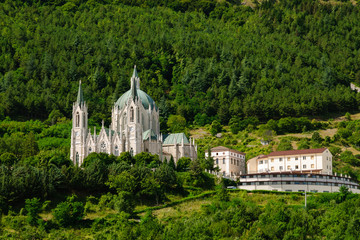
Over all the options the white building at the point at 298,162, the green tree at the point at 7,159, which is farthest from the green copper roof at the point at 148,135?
the green tree at the point at 7,159

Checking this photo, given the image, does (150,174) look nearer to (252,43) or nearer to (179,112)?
(179,112)

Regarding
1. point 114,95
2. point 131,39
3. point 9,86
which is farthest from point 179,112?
point 131,39

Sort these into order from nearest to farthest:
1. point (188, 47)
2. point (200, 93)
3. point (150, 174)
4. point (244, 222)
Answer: point (244, 222), point (150, 174), point (200, 93), point (188, 47)

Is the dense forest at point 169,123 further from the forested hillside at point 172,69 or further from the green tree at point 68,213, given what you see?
the forested hillside at point 172,69

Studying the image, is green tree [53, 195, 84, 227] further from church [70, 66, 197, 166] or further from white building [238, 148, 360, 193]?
white building [238, 148, 360, 193]

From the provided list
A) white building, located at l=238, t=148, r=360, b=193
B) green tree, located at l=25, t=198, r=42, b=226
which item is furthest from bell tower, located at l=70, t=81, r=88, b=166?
green tree, located at l=25, t=198, r=42, b=226

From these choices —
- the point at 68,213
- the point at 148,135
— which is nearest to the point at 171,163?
the point at 148,135
